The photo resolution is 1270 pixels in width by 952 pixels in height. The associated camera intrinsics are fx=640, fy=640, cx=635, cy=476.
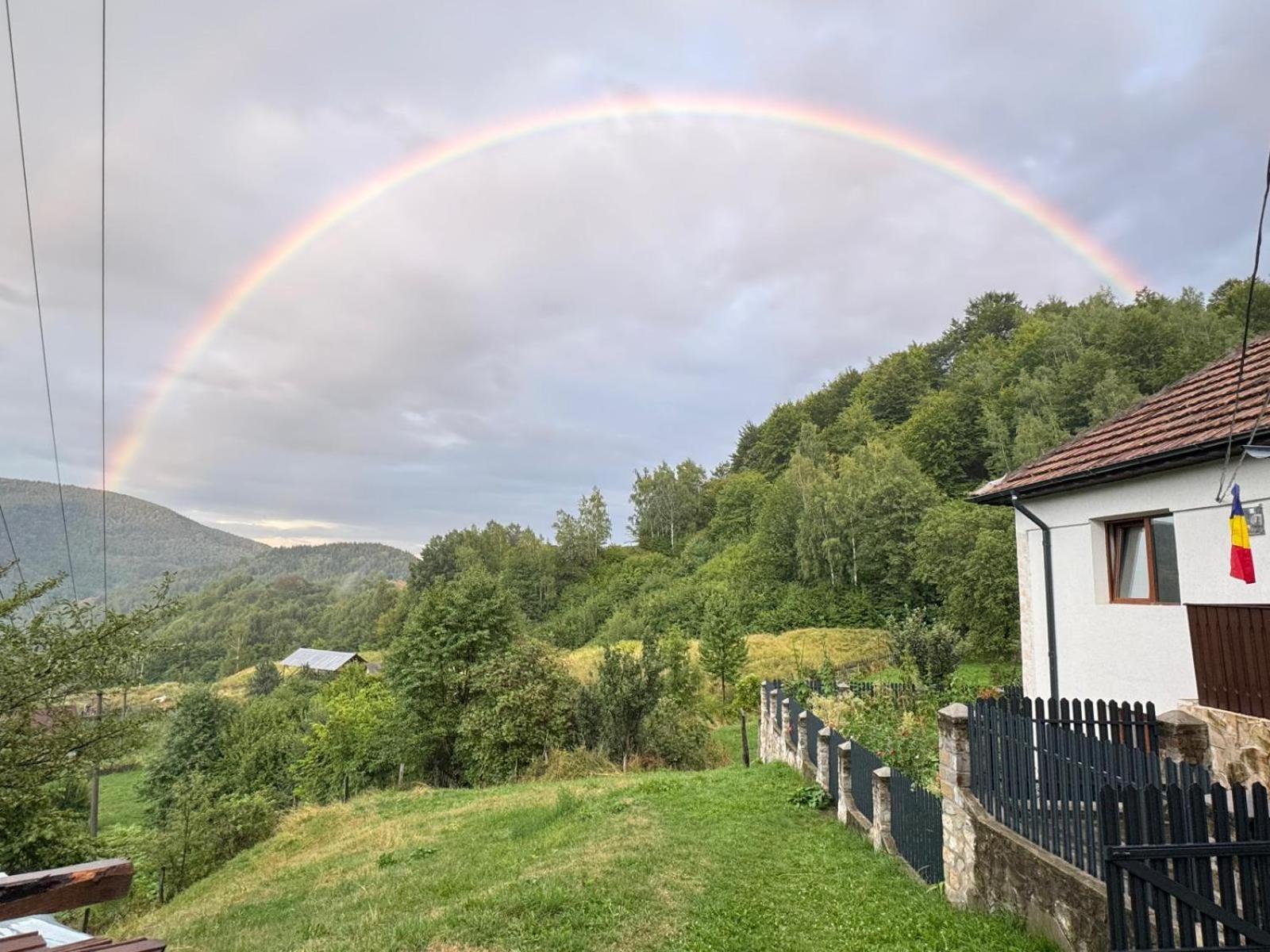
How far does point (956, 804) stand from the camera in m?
6.36

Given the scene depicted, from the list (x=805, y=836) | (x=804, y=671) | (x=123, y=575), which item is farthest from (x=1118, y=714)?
(x=123, y=575)

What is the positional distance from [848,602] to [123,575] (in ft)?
586

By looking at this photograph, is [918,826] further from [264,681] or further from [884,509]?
[264,681]

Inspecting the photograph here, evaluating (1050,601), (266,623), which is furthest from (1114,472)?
(266,623)

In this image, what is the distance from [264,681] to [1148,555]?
74.9 meters

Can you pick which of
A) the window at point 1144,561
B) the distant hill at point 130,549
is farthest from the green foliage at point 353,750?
the distant hill at point 130,549

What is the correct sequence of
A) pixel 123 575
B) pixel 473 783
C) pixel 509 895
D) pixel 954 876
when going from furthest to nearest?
pixel 123 575, pixel 473 783, pixel 509 895, pixel 954 876

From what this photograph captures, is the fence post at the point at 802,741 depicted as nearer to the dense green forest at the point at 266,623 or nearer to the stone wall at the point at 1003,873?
the stone wall at the point at 1003,873

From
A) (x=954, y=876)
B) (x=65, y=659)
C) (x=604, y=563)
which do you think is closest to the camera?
(x=954, y=876)

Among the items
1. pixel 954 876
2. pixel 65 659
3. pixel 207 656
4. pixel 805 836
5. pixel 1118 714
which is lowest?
pixel 207 656

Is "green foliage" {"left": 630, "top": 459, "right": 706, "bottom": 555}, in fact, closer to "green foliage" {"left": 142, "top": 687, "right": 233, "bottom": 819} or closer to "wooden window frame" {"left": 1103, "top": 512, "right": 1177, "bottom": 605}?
"green foliage" {"left": 142, "top": 687, "right": 233, "bottom": 819}

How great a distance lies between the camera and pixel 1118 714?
21.2ft

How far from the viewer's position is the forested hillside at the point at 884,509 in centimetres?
3516

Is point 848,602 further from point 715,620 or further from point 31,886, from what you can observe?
point 31,886
